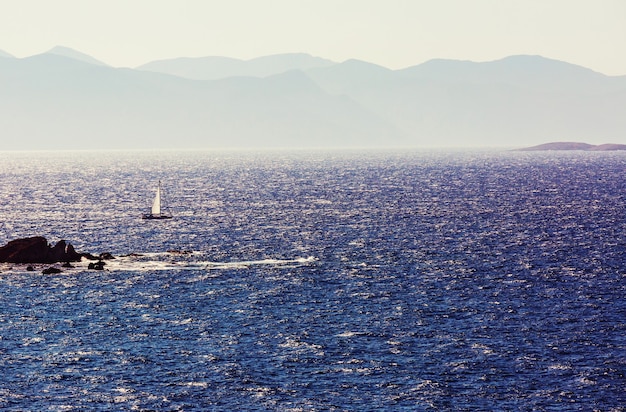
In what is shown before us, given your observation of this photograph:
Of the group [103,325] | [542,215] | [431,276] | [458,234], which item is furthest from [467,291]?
[542,215]

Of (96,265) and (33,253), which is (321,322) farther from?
(33,253)

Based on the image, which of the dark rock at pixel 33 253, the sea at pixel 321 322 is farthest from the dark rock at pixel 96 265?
the dark rock at pixel 33 253

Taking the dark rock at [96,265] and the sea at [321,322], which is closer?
the sea at [321,322]

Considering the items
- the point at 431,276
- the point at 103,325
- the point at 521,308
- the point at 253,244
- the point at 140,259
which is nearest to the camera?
the point at 103,325

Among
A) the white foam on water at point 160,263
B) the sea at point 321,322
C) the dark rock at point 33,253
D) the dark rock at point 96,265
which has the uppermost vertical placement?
the dark rock at point 33,253

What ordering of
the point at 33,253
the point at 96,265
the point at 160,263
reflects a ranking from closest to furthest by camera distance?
1. the point at 96,265
2. the point at 33,253
3. the point at 160,263

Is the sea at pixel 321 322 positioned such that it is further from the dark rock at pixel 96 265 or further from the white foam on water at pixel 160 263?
the dark rock at pixel 96 265

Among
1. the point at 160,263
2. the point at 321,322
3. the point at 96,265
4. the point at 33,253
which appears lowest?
the point at 321,322

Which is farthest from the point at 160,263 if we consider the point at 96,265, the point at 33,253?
the point at 33,253

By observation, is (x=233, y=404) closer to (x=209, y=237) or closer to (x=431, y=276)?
(x=431, y=276)
